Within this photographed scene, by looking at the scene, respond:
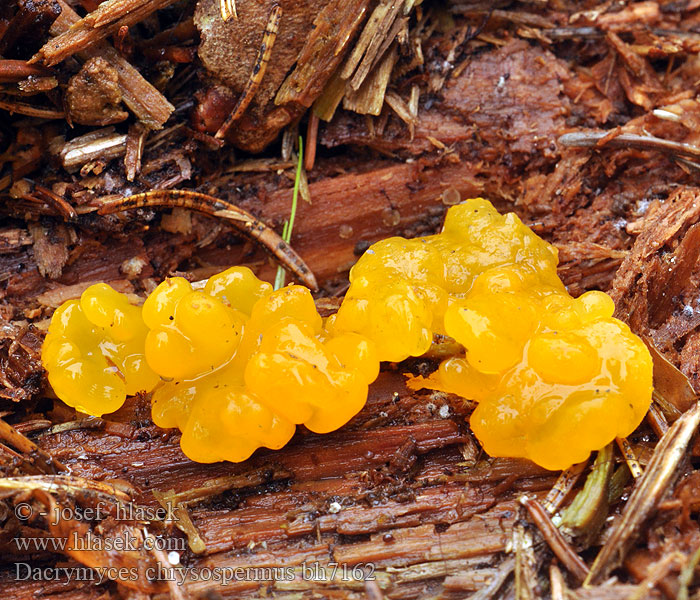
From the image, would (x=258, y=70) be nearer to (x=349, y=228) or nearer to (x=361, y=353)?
(x=349, y=228)

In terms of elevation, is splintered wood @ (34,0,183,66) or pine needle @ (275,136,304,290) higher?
splintered wood @ (34,0,183,66)

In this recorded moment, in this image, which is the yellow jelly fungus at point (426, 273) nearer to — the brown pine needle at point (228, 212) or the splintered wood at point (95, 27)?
the brown pine needle at point (228, 212)

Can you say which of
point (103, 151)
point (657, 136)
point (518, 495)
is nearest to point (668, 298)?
point (657, 136)

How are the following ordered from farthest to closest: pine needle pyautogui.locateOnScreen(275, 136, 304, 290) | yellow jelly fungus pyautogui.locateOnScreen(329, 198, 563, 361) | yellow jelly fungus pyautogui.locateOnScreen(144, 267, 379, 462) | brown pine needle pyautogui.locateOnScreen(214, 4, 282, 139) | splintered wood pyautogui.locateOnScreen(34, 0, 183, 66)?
1. pine needle pyautogui.locateOnScreen(275, 136, 304, 290)
2. brown pine needle pyautogui.locateOnScreen(214, 4, 282, 139)
3. splintered wood pyautogui.locateOnScreen(34, 0, 183, 66)
4. yellow jelly fungus pyautogui.locateOnScreen(329, 198, 563, 361)
5. yellow jelly fungus pyautogui.locateOnScreen(144, 267, 379, 462)

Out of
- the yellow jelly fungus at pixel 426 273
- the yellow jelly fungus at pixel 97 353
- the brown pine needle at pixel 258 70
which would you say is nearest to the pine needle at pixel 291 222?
the brown pine needle at pixel 258 70

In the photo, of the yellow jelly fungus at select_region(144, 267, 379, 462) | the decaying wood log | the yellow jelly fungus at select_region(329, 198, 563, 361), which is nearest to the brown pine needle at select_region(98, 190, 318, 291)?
the decaying wood log

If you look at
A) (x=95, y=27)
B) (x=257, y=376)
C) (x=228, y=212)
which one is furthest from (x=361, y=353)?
(x=95, y=27)

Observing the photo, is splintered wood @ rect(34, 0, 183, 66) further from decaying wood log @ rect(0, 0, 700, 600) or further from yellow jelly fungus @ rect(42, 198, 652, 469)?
yellow jelly fungus @ rect(42, 198, 652, 469)
